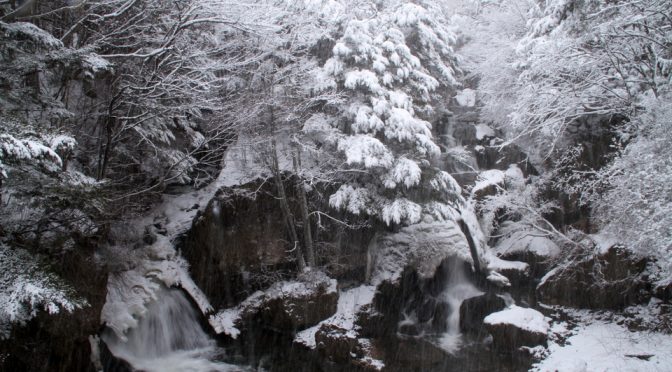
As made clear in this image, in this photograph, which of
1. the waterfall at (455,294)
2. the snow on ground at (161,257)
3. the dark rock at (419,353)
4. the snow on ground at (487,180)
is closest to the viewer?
the snow on ground at (161,257)

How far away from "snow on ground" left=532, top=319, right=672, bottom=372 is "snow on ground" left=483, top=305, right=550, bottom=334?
0.50m

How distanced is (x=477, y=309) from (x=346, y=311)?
381 cm

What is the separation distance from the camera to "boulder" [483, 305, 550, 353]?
10.3 metres

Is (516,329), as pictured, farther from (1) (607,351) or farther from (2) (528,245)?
(2) (528,245)

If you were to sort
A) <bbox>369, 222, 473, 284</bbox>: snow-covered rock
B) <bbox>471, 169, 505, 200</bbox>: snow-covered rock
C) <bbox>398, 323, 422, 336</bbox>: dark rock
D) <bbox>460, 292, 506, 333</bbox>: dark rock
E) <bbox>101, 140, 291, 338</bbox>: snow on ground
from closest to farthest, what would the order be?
<bbox>101, 140, 291, 338</bbox>: snow on ground < <bbox>398, 323, 422, 336</bbox>: dark rock < <bbox>460, 292, 506, 333</bbox>: dark rock < <bbox>369, 222, 473, 284</bbox>: snow-covered rock < <bbox>471, 169, 505, 200</bbox>: snow-covered rock

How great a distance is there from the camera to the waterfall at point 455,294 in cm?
1177

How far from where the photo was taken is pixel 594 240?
12.0 m

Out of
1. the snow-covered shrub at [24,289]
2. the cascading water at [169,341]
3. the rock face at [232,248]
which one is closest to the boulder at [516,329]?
the rock face at [232,248]

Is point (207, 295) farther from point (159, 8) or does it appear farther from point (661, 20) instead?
point (661, 20)

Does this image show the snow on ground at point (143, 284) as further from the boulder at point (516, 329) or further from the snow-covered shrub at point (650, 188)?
the snow-covered shrub at point (650, 188)

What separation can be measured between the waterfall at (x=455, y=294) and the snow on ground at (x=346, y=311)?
2.30 m

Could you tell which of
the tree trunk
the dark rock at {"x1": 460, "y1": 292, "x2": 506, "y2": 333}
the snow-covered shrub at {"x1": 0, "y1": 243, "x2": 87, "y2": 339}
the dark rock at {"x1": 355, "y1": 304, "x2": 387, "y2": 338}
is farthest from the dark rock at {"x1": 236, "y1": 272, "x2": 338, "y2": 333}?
the snow-covered shrub at {"x1": 0, "y1": 243, "x2": 87, "y2": 339}

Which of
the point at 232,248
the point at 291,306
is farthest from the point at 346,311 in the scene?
the point at 232,248

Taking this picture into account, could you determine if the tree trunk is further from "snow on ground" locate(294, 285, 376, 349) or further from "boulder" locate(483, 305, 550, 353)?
"boulder" locate(483, 305, 550, 353)
